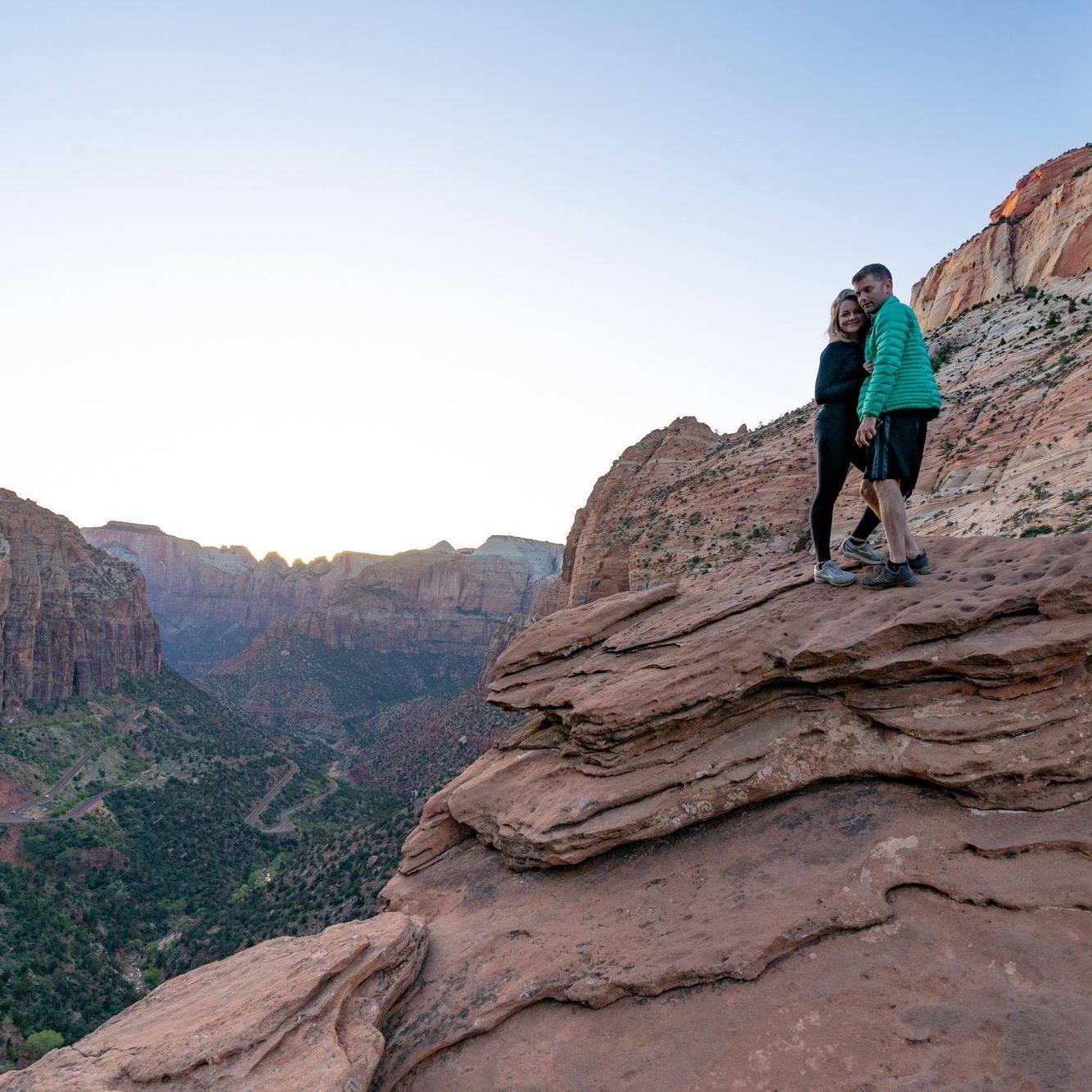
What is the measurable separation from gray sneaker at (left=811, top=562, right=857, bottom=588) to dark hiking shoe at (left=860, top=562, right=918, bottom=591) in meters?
0.18

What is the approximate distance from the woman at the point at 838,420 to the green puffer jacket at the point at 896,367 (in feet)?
1.31

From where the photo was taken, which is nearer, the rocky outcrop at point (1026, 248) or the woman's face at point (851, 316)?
the woman's face at point (851, 316)

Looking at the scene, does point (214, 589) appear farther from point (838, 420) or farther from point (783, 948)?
point (783, 948)

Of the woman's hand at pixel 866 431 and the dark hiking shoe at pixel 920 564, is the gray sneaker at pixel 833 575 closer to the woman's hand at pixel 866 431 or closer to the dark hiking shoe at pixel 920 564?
the dark hiking shoe at pixel 920 564

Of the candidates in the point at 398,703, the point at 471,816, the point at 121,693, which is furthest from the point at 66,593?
the point at 471,816

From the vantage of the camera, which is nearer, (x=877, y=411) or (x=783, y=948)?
(x=783, y=948)

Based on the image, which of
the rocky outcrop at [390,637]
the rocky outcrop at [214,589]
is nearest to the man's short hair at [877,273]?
the rocky outcrop at [390,637]

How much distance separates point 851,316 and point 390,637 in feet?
470

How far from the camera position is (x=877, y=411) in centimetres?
627

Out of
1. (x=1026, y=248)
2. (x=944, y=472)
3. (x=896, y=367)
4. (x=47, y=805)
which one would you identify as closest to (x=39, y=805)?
(x=47, y=805)

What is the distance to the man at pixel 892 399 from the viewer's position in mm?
6215

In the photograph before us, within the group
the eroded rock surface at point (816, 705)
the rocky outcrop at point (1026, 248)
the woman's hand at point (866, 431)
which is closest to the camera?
the eroded rock surface at point (816, 705)

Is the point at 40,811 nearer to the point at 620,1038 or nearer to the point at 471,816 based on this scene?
the point at 471,816

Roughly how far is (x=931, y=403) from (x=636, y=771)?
16.9 ft
